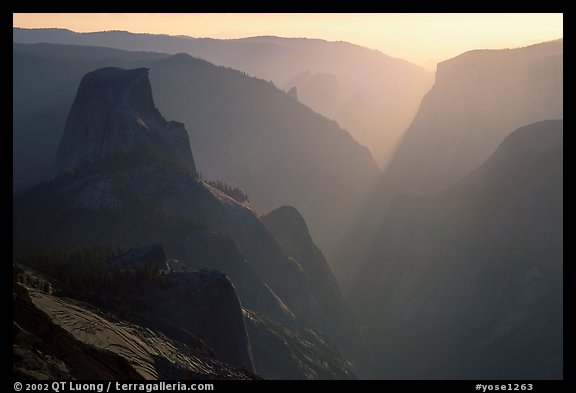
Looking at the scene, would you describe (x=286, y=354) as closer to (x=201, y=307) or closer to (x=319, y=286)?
(x=201, y=307)

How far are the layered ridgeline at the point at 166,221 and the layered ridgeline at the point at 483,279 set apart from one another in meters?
26.8

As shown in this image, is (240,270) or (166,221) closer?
(240,270)

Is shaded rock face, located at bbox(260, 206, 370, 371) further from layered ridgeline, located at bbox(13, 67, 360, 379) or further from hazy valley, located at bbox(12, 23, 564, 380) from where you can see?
layered ridgeline, located at bbox(13, 67, 360, 379)

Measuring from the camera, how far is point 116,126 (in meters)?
104

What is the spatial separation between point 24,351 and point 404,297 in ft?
431

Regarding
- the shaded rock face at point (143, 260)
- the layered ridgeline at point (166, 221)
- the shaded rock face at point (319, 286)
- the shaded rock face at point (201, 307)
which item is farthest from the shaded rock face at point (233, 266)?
the shaded rock face at point (201, 307)

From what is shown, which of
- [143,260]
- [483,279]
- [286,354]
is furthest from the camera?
[483,279]

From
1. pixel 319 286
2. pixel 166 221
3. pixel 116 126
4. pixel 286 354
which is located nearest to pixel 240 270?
pixel 166 221

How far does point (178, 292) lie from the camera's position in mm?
48969

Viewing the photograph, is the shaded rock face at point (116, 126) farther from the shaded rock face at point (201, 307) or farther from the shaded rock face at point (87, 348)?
the shaded rock face at point (87, 348)

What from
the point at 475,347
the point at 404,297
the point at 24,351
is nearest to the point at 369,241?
→ the point at 404,297

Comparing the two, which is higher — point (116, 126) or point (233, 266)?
point (116, 126)

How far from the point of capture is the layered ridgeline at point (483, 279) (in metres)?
123

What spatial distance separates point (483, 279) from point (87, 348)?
12129cm
